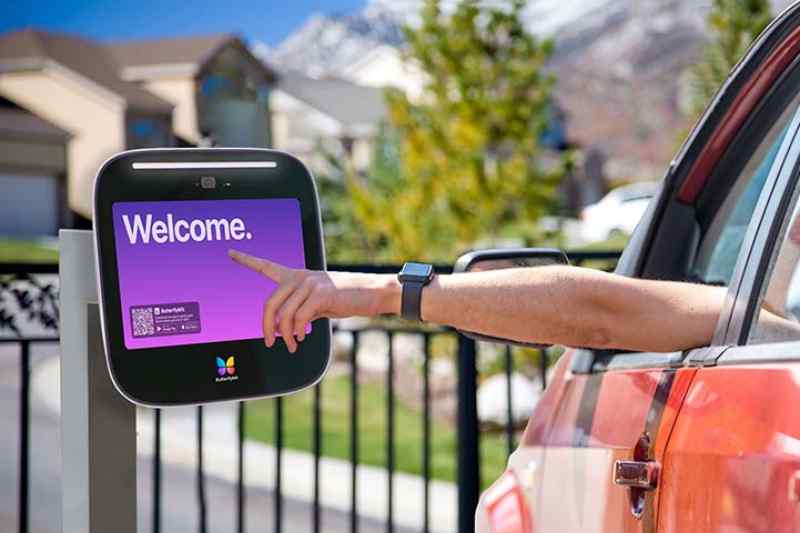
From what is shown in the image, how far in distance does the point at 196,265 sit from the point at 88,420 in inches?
8.5

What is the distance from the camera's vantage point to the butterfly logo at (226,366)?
1.43 metres

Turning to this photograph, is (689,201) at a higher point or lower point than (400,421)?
higher

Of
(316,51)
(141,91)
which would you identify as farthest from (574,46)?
(141,91)

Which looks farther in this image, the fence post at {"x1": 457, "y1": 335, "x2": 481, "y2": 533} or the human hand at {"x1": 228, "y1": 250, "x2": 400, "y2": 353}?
the fence post at {"x1": 457, "y1": 335, "x2": 481, "y2": 533}

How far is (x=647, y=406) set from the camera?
5.59 feet

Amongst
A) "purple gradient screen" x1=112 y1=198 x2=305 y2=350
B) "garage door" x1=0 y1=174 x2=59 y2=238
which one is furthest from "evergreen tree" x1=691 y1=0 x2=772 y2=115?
"purple gradient screen" x1=112 y1=198 x2=305 y2=350

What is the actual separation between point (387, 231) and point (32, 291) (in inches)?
412

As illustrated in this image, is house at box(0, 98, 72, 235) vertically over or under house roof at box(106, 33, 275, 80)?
under

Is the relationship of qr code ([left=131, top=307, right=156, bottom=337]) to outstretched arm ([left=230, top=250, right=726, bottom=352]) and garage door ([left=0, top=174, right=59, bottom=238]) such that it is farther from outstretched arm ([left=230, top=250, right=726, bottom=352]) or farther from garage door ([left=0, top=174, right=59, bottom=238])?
garage door ([left=0, top=174, right=59, bottom=238])

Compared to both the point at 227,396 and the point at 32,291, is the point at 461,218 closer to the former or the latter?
the point at 32,291

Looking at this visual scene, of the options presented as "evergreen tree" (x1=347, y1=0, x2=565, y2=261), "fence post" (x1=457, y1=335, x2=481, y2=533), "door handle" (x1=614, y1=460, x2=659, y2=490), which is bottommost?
"fence post" (x1=457, y1=335, x2=481, y2=533)

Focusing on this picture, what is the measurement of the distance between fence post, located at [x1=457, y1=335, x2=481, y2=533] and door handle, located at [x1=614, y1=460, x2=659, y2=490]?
2523 millimetres

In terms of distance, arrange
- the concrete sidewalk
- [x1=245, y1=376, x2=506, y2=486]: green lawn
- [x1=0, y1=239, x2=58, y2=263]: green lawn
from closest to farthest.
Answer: the concrete sidewalk
[x1=245, y1=376, x2=506, y2=486]: green lawn
[x1=0, y1=239, x2=58, y2=263]: green lawn

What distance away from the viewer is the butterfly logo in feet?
4.68
